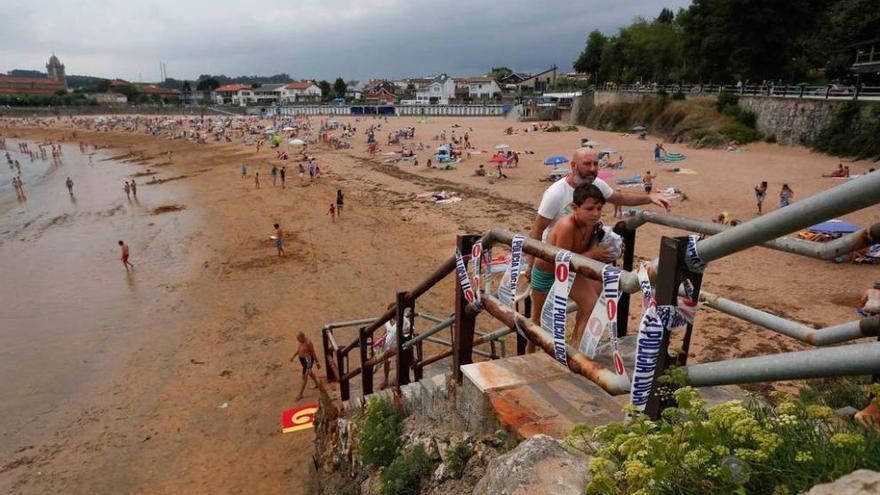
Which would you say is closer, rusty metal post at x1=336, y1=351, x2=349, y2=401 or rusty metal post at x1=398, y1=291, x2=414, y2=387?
rusty metal post at x1=398, y1=291, x2=414, y2=387

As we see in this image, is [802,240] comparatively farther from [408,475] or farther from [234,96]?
[234,96]

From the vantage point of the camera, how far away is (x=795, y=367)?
152cm

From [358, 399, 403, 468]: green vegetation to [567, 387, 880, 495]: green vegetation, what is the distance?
265 cm

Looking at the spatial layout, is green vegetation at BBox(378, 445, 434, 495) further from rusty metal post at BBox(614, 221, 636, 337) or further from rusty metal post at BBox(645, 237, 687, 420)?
rusty metal post at BBox(645, 237, 687, 420)

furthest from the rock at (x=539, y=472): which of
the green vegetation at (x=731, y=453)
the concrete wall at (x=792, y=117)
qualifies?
the concrete wall at (x=792, y=117)

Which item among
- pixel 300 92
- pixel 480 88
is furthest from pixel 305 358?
pixel 300 92

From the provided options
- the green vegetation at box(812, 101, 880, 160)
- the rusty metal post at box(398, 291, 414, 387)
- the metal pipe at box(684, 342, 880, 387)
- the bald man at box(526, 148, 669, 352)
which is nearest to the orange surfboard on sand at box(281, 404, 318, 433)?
the rusty metal post at box(398, 291, 414, 387)

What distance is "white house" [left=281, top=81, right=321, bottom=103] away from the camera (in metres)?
145

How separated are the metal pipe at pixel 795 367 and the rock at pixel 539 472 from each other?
0.65m

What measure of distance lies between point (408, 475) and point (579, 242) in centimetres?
209

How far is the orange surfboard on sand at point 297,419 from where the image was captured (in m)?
9.19

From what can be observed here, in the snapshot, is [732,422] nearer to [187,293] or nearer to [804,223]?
[804,223]

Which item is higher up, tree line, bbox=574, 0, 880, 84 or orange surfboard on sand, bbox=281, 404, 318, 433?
tree line, bbox=574, 0, 880, 84

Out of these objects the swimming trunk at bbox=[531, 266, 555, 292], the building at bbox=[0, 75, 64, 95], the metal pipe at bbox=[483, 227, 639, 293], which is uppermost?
the building at bbox=[0, 75, 64, 95]
